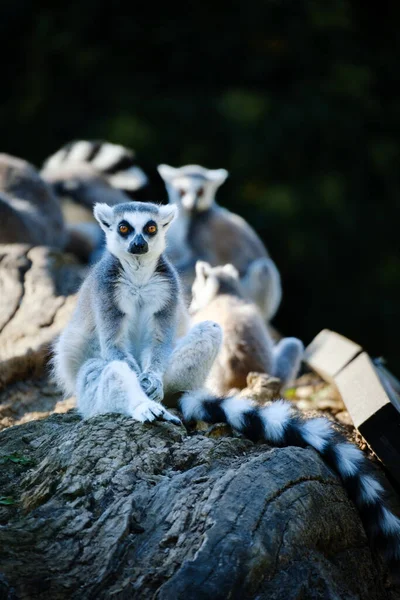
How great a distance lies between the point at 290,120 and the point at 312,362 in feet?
26.6

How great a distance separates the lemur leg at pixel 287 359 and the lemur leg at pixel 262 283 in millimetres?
2797

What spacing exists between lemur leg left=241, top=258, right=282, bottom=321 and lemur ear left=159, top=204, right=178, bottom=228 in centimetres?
510

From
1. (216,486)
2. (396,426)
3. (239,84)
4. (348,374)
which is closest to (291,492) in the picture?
(216,486)

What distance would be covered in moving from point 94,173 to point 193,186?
3148mm

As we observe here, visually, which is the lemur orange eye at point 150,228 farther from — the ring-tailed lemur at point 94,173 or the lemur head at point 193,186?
the ring-tailed lemur at point 94,173

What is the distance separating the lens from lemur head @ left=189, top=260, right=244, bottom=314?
25.9 feet

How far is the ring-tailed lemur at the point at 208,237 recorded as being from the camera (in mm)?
10703

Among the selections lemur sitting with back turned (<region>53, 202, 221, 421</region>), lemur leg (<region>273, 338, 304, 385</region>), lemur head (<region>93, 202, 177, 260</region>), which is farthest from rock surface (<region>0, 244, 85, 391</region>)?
lemur head (<region>93, 202, 177, 260</region>)

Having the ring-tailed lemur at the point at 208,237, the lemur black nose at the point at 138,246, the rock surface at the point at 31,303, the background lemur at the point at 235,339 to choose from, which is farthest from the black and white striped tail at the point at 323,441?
the ring-tailed lemur at the point at 208,237

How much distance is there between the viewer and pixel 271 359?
24.0ft

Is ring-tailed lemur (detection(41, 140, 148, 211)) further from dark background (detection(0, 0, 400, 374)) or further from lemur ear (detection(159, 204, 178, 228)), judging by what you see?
lemur ear (detection(159, 204, 178, 228))

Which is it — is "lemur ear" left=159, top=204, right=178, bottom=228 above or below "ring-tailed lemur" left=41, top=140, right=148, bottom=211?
above

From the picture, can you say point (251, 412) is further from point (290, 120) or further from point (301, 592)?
point (290, 120)

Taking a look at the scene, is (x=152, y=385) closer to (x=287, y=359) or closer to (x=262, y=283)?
(x=287, y=359)
